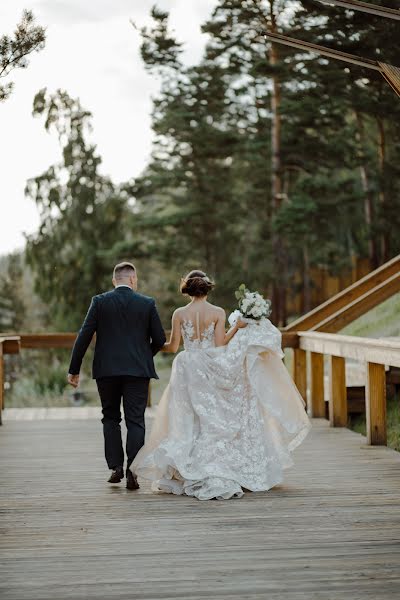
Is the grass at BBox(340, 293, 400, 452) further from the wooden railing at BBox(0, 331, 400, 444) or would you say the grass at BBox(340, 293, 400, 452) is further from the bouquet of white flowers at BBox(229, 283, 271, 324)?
the bouquet of white flowers at BBox(229, 283, 271, 324)

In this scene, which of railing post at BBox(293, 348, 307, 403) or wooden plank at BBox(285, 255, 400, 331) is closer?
railing post at BBox(293, 348, 307, 403)

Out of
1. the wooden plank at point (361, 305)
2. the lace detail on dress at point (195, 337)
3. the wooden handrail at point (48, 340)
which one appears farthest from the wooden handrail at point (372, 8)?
the wooden handrail at point (48, 340)

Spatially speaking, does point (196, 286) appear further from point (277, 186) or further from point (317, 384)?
point (277, 186)

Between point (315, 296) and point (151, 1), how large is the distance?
1216 centimetres

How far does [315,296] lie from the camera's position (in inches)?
1299

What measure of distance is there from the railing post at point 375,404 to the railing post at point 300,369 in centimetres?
307

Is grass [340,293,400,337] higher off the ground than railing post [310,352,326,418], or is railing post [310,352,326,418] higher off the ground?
grass [340,293,400,337]

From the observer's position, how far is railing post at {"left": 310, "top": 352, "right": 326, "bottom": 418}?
11398 mm

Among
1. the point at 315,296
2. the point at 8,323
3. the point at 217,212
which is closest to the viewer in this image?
the point at 217,212

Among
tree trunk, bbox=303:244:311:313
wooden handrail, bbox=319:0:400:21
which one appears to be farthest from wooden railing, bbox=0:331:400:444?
tree trunk, bbox=303:244:311:313

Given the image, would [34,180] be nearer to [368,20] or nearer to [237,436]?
[368,20]

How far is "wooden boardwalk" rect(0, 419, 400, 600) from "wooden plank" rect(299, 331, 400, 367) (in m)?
0.88

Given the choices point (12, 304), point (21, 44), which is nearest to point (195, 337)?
point (21, 44)

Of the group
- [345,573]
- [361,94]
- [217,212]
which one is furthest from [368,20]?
[345,573]
